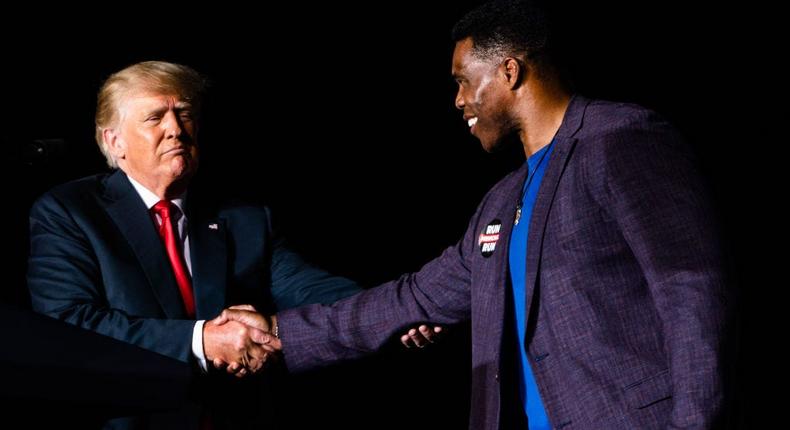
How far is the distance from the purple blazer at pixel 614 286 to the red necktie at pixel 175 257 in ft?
2.85

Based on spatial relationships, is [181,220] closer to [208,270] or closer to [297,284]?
[208,270]

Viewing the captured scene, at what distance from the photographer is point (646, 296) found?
1.58 m

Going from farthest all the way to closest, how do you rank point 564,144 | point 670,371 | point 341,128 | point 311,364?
point 341,128, point 311,364, point 564,144, point 670,371

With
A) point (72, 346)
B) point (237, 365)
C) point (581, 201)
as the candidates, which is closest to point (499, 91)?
point (581, 201)

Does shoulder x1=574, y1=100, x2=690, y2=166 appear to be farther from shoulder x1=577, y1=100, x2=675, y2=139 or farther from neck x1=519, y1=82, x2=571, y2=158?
neck x1=519, y1=82, x2=571, y2=158

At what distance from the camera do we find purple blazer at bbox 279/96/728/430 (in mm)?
1422

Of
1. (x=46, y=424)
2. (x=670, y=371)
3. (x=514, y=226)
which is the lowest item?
(x=670, y=371)

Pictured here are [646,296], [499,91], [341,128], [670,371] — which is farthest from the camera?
[341,128]

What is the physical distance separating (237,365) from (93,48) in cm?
112

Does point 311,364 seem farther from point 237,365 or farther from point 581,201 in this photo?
point 581,201

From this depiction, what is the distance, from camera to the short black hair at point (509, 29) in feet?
6.45

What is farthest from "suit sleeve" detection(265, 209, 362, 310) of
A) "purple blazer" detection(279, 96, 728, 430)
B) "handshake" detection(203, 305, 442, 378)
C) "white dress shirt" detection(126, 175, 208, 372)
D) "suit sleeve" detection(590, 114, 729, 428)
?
"suit sleeve" detection(590, 114, 729, 428)

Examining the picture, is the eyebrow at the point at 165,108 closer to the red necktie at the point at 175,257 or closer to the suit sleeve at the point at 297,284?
the red necktie at the point at 175,257

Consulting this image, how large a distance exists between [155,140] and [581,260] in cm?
130
